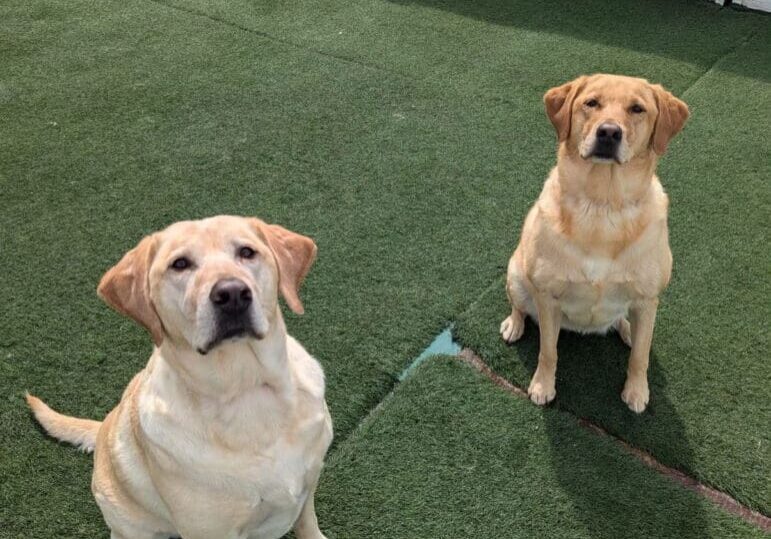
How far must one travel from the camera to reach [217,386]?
203cm

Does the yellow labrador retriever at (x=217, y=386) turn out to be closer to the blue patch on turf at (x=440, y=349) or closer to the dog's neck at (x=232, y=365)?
the dog's neck at (x=232, y=365)

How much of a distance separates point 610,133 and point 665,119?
299 millimetres

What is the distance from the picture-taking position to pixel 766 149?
186 inches

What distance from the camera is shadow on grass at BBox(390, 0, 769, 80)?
6023mm

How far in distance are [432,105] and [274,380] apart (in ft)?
11.7

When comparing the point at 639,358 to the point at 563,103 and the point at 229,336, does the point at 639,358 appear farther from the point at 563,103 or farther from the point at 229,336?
the point at 229,336

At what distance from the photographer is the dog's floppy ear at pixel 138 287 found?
6.50 ft

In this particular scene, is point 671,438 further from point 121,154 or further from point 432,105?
point 121,154

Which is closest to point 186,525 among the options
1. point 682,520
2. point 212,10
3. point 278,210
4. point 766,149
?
point 682,520

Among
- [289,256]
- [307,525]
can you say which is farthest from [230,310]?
[307,525]

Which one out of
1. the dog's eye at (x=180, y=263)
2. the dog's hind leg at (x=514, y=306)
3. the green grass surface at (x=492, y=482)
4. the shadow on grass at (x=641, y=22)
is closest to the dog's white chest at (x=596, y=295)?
the dog's hind leg at (x=514, y=306)

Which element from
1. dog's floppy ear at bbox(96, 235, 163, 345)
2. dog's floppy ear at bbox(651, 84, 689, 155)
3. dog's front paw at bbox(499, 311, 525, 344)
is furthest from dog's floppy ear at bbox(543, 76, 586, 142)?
dog's floppy ear at bbox(96, 235, 163, 345)

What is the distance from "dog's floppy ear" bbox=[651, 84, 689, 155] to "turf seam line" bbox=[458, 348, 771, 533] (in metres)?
1.21

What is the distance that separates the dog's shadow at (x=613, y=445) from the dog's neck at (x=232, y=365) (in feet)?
4.63
